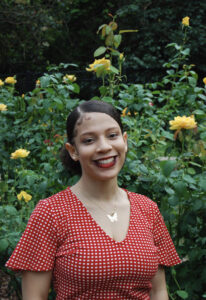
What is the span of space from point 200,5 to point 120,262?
8813 millimetres

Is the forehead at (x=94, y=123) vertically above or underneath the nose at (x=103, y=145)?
above

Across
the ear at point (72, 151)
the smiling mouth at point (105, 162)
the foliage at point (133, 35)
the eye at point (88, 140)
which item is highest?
the foliage at point (133, 35)

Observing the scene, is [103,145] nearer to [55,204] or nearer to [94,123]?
[94,123]

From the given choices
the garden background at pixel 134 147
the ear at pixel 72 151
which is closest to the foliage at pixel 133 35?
the garden background at pixel 134 147

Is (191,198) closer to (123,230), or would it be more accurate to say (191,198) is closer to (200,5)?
(123,230)

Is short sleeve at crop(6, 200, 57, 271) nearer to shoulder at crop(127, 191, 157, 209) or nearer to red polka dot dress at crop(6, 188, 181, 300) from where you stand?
red polka dot dress at crop(6, 188, 181, 300)

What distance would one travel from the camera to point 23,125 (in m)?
2.79

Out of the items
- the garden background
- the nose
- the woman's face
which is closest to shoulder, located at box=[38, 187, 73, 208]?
the woman's face

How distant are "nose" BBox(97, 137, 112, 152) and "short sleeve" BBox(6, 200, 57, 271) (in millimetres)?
268

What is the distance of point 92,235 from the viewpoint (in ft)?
4.72

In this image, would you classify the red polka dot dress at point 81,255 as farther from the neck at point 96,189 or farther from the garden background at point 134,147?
the garden background at point 134,147

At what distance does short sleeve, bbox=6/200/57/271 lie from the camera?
1427 millimetres

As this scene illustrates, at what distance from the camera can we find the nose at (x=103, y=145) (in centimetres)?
146

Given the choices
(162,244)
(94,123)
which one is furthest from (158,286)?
(94,123)
